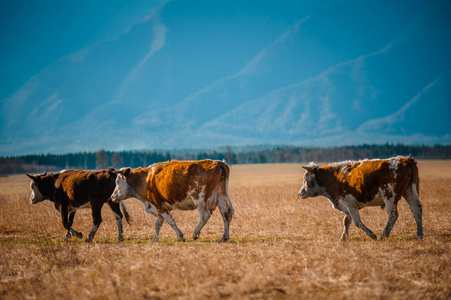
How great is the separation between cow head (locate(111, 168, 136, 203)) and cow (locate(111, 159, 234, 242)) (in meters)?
0.99

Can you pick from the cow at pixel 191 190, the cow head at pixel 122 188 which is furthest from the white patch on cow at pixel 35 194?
the cow at pixel 191 190

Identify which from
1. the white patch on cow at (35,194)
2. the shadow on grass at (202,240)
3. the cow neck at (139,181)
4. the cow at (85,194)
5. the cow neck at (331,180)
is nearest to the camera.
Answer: the shadow on grass at (202,240)

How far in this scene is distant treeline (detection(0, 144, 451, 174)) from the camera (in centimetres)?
9975

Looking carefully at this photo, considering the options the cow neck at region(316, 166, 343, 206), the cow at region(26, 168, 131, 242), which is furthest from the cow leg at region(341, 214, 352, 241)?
the cow at region(26, 168, 131, 242)

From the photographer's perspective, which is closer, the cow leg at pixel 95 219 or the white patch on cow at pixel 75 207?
the cow leg at pixel 95 219

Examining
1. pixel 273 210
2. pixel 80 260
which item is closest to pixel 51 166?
pixel 273 210

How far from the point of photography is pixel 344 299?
771 centimetres

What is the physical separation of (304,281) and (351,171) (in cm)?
670

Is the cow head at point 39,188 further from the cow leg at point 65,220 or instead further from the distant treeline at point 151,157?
the distant treeline at point 151,157

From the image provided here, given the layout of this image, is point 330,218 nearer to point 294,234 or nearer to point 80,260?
point 294,234

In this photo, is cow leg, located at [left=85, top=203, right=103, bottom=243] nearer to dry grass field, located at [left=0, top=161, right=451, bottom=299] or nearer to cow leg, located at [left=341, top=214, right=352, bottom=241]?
dry grass field, located at [left=0, top=161, right=451, bottom=299]

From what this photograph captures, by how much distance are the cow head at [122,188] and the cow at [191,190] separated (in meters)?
0.99

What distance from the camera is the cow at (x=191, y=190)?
565 inches

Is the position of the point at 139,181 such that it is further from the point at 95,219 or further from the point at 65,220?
the point at 65,220
